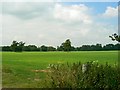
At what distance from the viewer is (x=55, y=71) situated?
863 centimetres

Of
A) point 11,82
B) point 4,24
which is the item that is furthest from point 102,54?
point 11,82

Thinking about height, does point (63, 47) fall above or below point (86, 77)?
above

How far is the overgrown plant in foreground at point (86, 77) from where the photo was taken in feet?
26.3

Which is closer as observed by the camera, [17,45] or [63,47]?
[63,47]

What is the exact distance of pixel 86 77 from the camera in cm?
812

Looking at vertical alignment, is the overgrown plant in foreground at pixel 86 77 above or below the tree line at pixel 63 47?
below

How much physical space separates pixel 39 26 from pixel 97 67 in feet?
22.7

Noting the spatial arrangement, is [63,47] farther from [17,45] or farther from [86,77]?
[86,77]

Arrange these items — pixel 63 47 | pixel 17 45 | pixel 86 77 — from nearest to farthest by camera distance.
A: pixel 86 77 → pixel 63 47 → pixel 17 45

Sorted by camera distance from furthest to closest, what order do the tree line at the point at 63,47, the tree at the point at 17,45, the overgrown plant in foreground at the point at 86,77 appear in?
the tree at the point at 17,45, the tree line at the point at 63,47, the overgrown plant in foreground at the point at 86,77

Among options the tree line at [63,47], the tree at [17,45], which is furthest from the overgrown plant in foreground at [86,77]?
the tree at [17,45]

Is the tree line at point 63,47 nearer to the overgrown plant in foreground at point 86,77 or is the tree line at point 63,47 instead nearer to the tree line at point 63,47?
the tree line at point 63,47

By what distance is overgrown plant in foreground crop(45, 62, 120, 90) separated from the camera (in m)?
8.02

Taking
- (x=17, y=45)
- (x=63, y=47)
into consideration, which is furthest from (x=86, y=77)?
(x=17, y=45)
